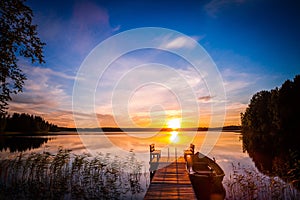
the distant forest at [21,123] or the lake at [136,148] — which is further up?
the distant forest at [21,123]

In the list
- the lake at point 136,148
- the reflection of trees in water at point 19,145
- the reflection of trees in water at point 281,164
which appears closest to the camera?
the reflection of trees in water at point 281,164

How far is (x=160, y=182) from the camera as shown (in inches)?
442

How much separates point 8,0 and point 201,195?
12.6 m

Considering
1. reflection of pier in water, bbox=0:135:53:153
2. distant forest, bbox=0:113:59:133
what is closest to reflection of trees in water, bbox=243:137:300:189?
reflection of pier in water, bbox=0:135:53:153

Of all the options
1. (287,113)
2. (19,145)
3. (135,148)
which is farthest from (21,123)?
(287,113)

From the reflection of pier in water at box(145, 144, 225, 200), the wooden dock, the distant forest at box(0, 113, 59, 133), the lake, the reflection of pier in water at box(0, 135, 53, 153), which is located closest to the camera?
the wooden dock

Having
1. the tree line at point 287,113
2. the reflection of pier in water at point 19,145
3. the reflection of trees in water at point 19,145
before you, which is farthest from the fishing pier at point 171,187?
the reflection of trees in water at point 19,145

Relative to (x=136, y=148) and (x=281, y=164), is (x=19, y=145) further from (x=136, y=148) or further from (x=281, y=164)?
(x=281, y=164)

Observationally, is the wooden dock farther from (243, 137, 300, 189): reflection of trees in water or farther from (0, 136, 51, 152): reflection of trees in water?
(0, 136, 51, 152): reflection of trees in water

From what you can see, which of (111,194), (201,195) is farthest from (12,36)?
(201,195)

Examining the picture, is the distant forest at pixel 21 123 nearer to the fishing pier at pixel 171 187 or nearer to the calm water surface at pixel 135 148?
the calm water surface at pixel 135 148

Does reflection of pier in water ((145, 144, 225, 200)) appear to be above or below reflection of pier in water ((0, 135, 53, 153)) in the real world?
above

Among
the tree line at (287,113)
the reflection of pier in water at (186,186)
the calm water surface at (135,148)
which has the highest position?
the tree line at (287,113)

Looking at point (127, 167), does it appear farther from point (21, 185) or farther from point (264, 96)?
point (264, 96)
